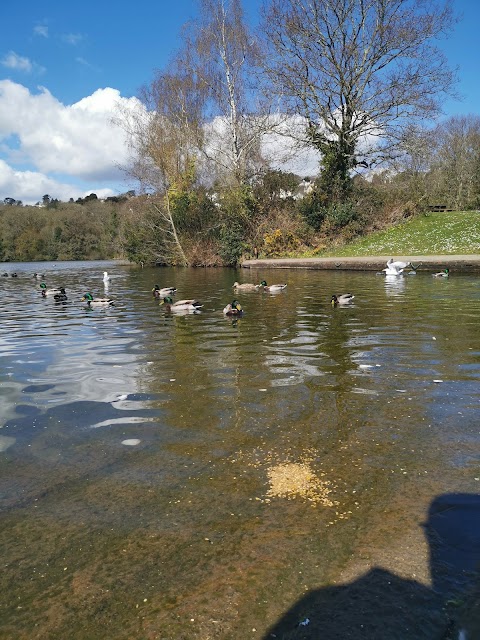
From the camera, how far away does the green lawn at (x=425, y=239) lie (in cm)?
Result: 2667

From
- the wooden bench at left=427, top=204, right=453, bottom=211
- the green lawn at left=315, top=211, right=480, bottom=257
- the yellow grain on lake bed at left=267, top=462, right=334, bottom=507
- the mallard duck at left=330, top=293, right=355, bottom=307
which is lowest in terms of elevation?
the yellow grain on lake bed at left=267, top=462, right=334, bottom=507

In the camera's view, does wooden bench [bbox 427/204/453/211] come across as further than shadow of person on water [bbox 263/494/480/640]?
Yes

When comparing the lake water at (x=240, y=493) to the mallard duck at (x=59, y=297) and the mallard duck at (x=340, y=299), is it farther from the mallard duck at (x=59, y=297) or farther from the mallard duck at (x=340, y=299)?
the mallard duck at (x=59, y=297)

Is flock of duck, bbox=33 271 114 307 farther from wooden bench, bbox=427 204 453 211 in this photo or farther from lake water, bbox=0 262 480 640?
wooden bench, bbox=427 204 453 211

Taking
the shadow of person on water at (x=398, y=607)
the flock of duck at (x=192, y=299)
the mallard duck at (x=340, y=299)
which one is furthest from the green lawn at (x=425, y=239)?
the shadow of person on water at (x=398, y=607)

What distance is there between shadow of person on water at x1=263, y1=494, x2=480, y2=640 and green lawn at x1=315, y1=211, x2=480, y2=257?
25181 mm

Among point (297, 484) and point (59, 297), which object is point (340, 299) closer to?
point (297, 484)

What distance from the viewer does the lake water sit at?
230 centimetres

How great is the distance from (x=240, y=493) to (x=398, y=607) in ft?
4.37

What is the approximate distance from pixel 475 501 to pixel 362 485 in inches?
28.9

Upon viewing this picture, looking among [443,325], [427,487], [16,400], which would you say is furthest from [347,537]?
[443,325]

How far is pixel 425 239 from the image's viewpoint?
2925cm

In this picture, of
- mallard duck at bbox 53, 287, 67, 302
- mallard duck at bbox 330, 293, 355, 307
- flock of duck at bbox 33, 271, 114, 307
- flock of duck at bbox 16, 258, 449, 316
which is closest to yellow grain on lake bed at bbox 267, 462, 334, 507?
flock of duck at bbox 16, 258, 449, 316

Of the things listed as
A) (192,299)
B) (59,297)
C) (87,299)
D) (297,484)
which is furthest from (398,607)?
(59,297)
